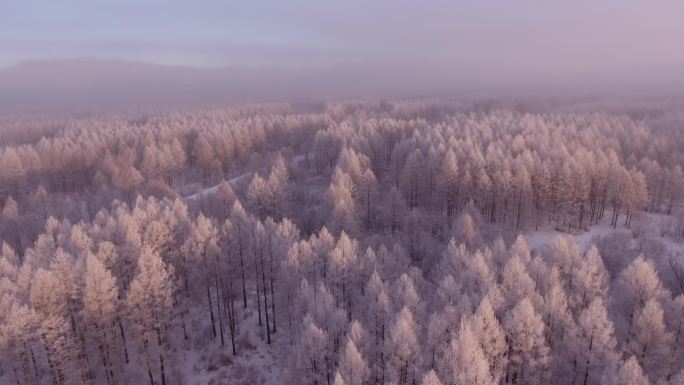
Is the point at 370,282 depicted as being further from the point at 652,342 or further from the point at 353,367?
the point at 652,342

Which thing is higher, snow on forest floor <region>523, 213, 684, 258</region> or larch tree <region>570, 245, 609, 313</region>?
larch tree <region>570, 245, 609, 313</region>

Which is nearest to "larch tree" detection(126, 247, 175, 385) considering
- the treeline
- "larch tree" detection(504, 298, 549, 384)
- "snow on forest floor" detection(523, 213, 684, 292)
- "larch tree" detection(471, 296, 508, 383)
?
the treeline

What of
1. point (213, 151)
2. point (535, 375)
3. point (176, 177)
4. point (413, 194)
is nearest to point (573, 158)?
point (413, 194)

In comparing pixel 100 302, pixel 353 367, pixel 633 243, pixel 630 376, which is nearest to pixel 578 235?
pixel 633 243

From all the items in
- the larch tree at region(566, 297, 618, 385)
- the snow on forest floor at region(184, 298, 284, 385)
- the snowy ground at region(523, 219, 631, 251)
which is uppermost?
the larch tree at region(566, 297, 618, 385)

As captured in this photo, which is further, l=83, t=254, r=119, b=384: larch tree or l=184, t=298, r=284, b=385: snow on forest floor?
l=184, t=298, r=284, b=385: snow on forest floor

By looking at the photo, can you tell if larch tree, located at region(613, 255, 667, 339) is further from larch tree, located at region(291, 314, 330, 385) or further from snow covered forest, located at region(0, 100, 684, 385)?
larch tree, located at region(291, 314, 330, 385)

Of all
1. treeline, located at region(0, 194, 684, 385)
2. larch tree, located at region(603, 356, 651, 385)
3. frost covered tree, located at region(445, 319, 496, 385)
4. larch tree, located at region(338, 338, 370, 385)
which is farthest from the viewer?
treeline, located at region(0, 194, 684, 385)

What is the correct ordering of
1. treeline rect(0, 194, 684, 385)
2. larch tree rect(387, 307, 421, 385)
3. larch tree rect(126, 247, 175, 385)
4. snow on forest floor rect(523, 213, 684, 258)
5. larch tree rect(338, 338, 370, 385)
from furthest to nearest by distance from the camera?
1. snow on forest floor rect(523, 213, 684, 258)
2. larch tree rect(126, 247, 175, 385)
3. treeline rect(0, 194, 684, 385)
4. larch tree rect(387, 307, 421, 385)
5. larch tree rect(338, 338, 370, 385)

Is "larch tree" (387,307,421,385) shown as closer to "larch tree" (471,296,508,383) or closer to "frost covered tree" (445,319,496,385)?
"frost covered tree" (445,319,496,385)

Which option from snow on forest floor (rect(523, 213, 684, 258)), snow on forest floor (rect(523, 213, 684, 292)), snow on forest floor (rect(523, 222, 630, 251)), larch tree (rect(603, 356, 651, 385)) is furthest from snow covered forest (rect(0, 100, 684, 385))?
snow on forest floor (rect(523, 222, 630, 251))
